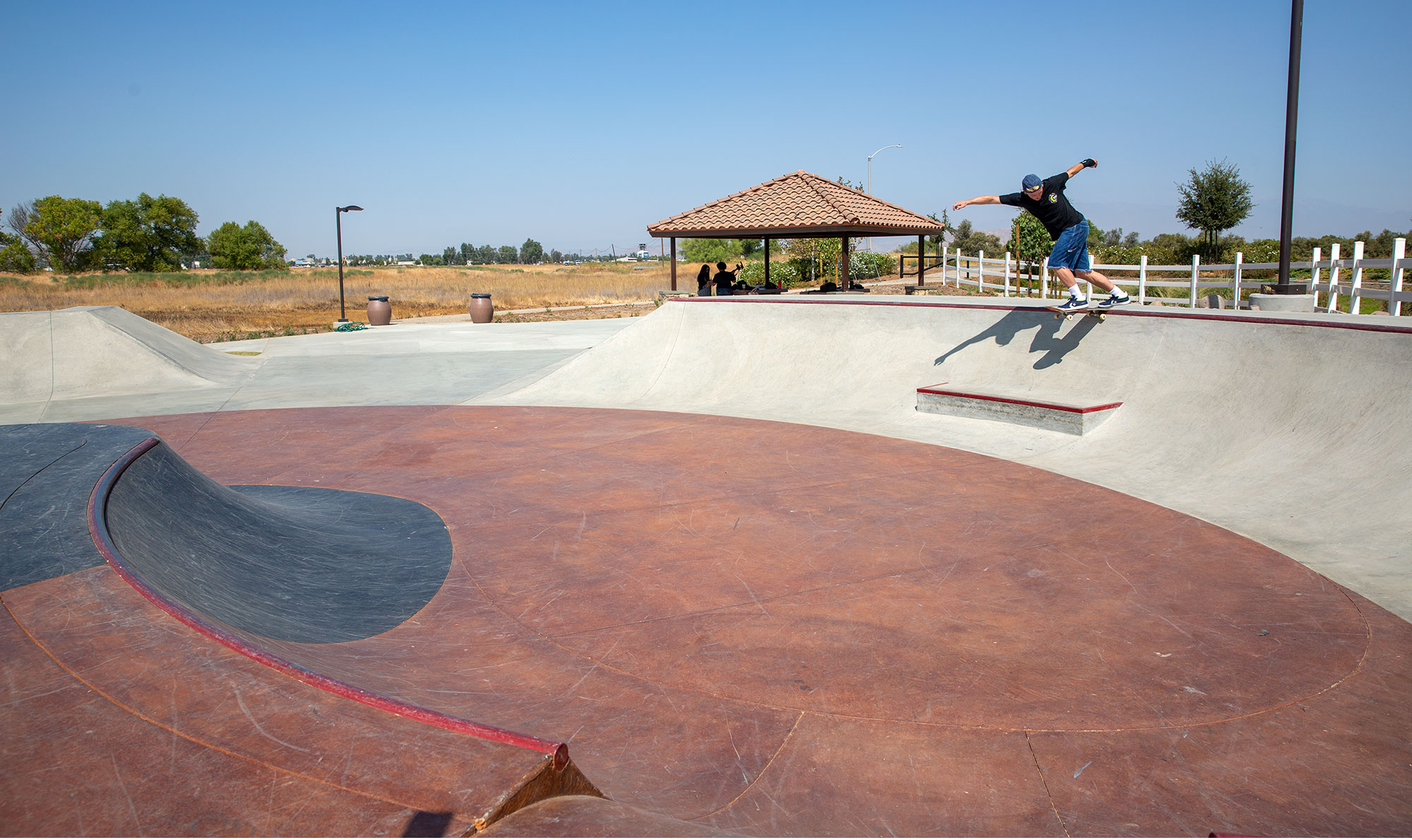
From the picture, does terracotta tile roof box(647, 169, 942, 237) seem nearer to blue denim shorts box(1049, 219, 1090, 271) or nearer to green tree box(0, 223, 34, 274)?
blue denim shorts box(1049, 219, 1090, 271)

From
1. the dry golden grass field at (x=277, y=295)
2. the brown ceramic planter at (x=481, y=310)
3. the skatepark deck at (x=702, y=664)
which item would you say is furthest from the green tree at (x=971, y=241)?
the skatepark deck at (x=702, y=664)

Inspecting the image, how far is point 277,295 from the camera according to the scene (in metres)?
48.6

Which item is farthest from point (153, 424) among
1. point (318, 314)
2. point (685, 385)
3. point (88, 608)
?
point (318, 314)

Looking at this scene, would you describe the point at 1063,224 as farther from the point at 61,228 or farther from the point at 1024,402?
the point at 61,228

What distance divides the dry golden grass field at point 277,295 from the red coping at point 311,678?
23985mm

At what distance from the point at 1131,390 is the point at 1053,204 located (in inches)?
89.2

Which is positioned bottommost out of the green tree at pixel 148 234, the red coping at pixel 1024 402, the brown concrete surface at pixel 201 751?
the brown concrete surface at pixel 201 751

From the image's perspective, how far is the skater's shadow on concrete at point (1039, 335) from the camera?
9891 mm

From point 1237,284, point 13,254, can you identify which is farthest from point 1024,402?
point 13,254

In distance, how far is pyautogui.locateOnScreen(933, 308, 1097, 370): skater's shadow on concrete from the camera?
9891 mm

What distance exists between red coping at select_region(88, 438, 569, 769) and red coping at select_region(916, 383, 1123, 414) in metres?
7.14

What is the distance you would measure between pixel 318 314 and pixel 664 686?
39594mm

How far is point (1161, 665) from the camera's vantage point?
12.9 ft

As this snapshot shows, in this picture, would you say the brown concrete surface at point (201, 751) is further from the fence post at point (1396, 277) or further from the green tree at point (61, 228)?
the green tree at point (61, 228)
